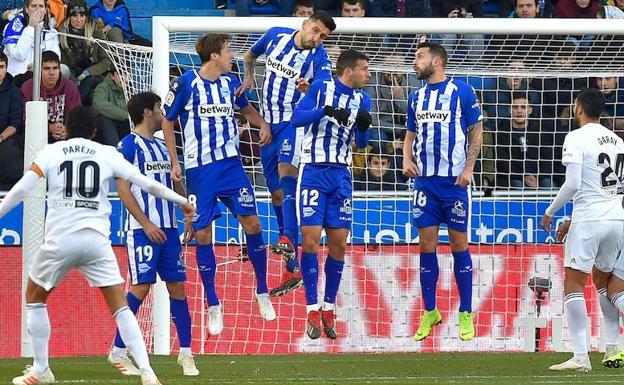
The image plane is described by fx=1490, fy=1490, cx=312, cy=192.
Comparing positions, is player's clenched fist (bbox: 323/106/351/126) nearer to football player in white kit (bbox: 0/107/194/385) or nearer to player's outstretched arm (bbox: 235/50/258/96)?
player's outstretched arm (bbox: 235/50/258/96)

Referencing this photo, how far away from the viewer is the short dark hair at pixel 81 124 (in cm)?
1030

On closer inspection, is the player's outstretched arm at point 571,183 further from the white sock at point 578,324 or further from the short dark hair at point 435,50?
the short dark hair at point 435,50

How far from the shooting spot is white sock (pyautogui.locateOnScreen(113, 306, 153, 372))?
10.1m

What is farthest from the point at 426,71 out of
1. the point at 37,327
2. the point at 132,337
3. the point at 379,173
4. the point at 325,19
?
the point at 37,327

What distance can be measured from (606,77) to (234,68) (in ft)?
13.9

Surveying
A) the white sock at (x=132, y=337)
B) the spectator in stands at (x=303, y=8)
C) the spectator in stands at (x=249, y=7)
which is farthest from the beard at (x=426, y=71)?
the spectator in stands at (x=249, y=7)

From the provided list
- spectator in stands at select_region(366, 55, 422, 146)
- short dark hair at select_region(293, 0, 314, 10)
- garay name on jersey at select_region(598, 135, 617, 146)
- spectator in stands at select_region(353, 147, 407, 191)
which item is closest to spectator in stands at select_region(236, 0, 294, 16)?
short dark hair at select_region(293, 0, 314, 10)

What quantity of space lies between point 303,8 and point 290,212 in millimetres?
5255

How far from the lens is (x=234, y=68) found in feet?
56.2

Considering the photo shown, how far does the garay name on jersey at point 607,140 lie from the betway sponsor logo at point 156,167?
3.52m

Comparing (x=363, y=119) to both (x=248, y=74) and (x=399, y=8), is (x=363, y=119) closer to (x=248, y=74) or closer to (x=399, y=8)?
(x=248, y=74)

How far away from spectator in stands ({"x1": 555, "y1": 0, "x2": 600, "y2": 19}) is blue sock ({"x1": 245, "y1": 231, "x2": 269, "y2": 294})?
6.99 metres

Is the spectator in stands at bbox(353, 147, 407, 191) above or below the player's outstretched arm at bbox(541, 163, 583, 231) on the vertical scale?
above

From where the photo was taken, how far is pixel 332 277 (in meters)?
13.6
